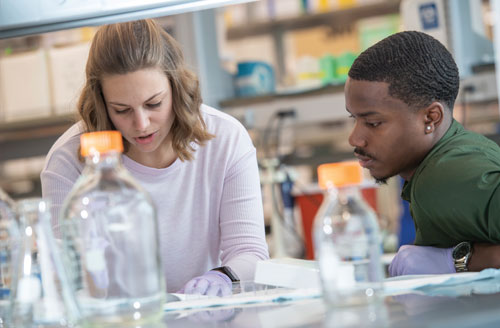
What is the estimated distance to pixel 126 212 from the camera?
836 mm

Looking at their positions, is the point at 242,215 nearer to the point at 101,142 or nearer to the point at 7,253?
the point at 7,253

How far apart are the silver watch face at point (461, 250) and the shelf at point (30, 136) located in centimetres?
285

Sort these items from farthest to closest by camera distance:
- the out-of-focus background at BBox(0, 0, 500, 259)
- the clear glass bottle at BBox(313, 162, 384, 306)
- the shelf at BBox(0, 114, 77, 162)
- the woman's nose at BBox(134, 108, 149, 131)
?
the shelf at BBox(0, 114, 77, 162), the out-of-focus background at BBox(0, 0, 500, 259), the woman's nose at BBox(134, 108, 149, 131), the clear glass bottle at BBox(313, 162, 384, 306)

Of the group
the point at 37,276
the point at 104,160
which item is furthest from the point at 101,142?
the point at 37,276

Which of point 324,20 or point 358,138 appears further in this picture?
point 324,20

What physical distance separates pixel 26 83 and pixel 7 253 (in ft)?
9.26

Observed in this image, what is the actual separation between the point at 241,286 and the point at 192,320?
324 millimetres

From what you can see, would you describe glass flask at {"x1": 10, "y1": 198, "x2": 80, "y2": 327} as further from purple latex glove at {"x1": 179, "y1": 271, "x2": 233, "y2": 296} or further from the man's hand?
the man's hand

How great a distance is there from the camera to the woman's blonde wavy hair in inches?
56.8

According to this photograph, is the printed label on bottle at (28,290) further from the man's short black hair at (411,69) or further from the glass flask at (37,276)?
the man's short black hair at (411,69)

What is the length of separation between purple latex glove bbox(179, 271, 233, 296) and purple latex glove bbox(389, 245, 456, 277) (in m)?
0.29

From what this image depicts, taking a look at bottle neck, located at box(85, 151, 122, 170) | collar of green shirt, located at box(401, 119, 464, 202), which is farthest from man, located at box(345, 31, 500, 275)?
bottle neck, located at box(85, 151, 122, 170)

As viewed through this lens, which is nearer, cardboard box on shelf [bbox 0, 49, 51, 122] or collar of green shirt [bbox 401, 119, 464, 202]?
collar of green shirt [bbox 401, 119, 464, 202]

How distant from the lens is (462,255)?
1070 millimetres
